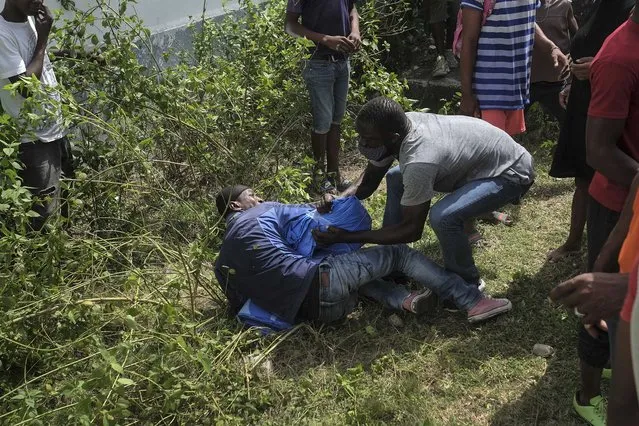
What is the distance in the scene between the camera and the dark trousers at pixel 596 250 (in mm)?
2537

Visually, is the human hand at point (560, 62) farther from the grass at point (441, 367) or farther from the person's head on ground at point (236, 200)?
the person's head on ground at point (236, 200)

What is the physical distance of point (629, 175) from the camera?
246 cm

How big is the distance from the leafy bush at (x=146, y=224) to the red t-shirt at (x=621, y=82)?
182 cm

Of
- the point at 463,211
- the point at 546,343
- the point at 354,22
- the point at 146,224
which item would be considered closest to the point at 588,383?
the point at 546,343

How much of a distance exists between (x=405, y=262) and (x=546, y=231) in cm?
117

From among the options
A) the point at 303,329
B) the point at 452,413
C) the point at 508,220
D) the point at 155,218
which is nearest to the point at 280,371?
the point at 303,329

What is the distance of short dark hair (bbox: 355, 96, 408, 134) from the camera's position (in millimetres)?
3201

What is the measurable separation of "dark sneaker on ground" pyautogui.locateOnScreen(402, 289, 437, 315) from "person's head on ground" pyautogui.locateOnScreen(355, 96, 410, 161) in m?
0.76

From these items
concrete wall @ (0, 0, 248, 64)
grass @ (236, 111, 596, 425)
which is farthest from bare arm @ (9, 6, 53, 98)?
grass @ (236, 111, 596, 425)

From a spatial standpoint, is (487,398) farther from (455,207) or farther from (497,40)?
(497,40)

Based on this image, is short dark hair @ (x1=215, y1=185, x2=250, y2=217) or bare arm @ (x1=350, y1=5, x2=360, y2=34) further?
bare arm @ (x1=350, y1=5, x2=360, y2=34)

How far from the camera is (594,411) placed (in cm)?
271

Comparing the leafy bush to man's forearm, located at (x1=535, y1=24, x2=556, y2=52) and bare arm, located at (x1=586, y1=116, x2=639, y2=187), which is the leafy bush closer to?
man's forearm, located at (x1=535, y1=24, x2=556, y2=52)

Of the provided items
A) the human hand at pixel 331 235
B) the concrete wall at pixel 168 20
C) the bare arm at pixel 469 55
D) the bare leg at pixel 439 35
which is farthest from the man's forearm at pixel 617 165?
the bare leg at pixel 439 35
